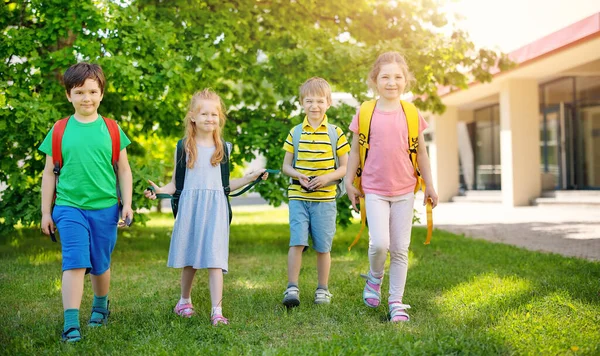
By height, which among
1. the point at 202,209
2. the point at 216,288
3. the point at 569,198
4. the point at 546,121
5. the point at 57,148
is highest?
the point at 546,121

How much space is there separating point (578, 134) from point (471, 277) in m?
13.3

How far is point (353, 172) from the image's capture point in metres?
4.10

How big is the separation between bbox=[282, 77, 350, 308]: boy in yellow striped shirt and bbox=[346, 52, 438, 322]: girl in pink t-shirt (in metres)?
0.44

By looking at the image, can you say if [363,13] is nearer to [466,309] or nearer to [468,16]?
[468,16]

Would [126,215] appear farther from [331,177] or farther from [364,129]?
[364,129]

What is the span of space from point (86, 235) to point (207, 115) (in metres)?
1.07

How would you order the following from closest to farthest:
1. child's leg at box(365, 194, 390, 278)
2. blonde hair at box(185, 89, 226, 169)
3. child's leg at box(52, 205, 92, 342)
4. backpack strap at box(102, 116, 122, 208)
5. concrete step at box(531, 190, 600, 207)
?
child's leg at box(52, 205, 92, 342) → backpack strap at box(102, 116, 122, 208) → child's leg at box(365, 194, 390, 278) → blonde hair at box(185, 89, 226, 169) → concrete step at box(531, 190, 600, 207)

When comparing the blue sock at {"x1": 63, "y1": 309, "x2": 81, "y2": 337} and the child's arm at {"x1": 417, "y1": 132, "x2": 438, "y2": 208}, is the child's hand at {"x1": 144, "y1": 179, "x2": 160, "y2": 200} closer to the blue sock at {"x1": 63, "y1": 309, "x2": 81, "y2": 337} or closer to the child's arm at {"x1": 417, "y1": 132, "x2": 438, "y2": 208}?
the blue sock at {"x1": 63, "y1": 309, "x2": 81, "y2": 337}

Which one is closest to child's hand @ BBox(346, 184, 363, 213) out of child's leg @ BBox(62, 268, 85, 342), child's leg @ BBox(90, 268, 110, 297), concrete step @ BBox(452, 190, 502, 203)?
child's leg @ BBox(90, 268, 110, 297)

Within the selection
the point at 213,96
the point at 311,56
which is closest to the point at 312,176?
the point at 213,96

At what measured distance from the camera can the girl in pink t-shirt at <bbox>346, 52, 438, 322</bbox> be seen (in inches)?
152

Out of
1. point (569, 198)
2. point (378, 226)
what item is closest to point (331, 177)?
point (378, 226)

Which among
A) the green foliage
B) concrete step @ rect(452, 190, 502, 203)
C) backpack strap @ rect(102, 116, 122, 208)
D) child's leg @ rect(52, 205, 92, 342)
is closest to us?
child's leg @ rect(52, 205, 92, 342)

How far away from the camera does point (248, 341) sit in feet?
10.9
